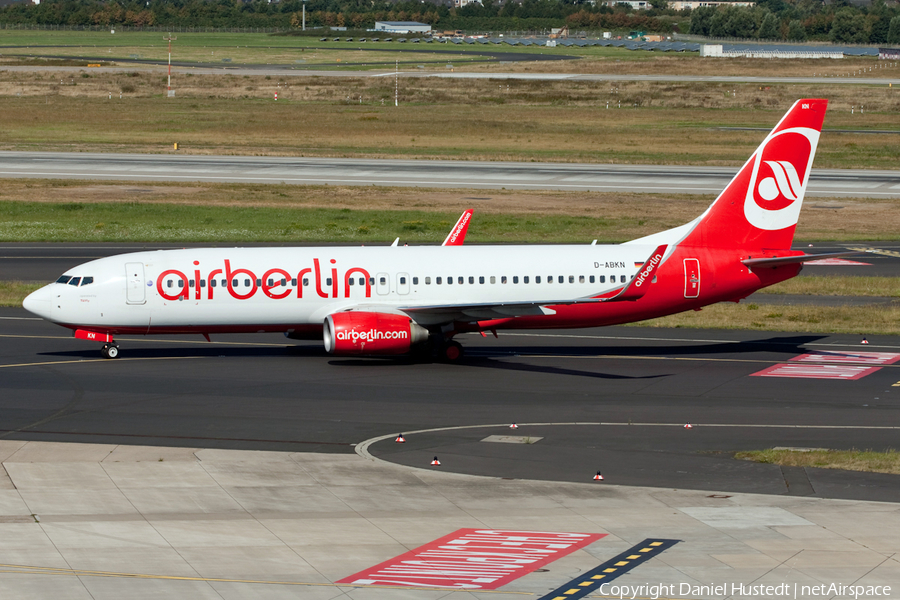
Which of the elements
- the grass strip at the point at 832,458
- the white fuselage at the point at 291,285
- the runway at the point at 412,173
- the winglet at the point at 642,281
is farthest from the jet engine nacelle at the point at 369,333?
the runway at the point at 412,173

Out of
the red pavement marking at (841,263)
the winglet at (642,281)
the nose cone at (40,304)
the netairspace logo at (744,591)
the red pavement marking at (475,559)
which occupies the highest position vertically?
the winglet at (642,281)

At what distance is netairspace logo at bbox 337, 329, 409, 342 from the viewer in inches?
1563

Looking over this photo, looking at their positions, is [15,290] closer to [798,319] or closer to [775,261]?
[775,261]

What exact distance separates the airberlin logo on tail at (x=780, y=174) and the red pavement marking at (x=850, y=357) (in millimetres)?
5280

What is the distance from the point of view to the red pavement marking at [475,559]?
20.8 meters

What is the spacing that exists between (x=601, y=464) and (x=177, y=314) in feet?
61.6

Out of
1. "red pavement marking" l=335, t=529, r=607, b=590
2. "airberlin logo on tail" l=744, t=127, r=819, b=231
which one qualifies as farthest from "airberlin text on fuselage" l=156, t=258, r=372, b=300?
"red pavement marking" l=335, t=529, r=607, b=590

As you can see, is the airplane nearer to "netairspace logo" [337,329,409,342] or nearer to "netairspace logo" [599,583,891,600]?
"netairspace logo" [337,329,409,342]

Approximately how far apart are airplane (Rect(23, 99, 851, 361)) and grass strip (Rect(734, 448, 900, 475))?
10.1m

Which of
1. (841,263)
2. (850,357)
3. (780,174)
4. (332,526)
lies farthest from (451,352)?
(841,263)

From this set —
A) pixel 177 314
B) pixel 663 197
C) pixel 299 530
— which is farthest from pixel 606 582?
pixel 663 197

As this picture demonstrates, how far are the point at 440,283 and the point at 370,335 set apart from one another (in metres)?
3.89

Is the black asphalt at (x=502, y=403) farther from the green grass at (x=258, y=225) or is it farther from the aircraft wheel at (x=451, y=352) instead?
the green grass at (x=258, y=225)

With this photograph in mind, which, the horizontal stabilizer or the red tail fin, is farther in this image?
the red tail fin
